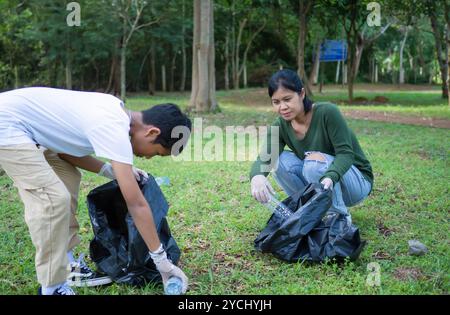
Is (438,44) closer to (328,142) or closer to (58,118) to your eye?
(328,142)

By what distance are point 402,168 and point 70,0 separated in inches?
541

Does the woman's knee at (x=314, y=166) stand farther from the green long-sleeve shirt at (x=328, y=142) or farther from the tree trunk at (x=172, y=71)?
the tree trunk at (x=172, y=71)

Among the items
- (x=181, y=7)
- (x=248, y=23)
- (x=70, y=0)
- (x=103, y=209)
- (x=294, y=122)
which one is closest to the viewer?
(x=103, y=209)

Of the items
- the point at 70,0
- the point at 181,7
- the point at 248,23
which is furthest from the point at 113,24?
the point at 248,23

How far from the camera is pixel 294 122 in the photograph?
→ 3.37 m

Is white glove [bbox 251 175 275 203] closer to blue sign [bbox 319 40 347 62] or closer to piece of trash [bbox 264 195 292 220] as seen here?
piece of trash [bbox 264 195 292 220]

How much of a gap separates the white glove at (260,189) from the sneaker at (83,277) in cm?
101

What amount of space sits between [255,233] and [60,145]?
165 centimetres

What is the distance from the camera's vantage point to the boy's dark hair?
2373 mm

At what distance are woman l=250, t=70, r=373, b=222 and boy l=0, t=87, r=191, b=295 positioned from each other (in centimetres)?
89

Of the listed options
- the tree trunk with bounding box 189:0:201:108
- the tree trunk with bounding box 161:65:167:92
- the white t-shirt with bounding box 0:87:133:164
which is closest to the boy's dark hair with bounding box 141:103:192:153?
the white t-shirt with bounding box 0:87:133:164

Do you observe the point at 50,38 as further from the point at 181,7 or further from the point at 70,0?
the point at 181,7

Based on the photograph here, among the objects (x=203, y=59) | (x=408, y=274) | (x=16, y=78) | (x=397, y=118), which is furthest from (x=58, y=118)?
(x=16, y=78)

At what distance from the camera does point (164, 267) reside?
94.6 inches
